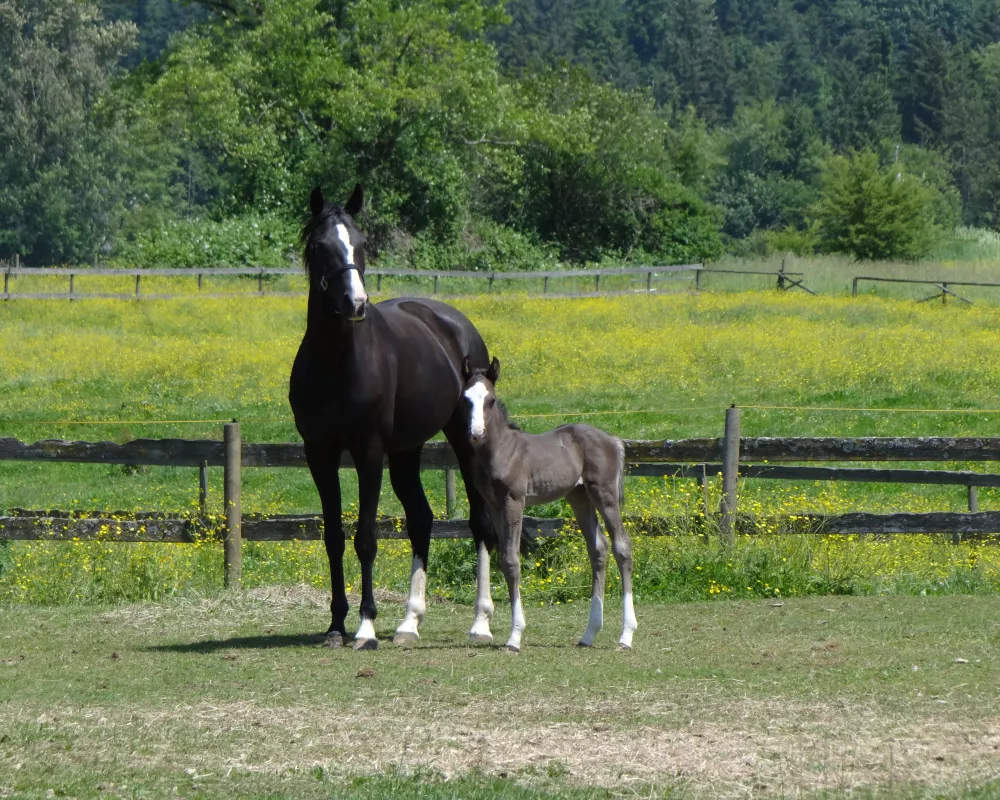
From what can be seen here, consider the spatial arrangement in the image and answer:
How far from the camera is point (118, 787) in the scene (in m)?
6.61

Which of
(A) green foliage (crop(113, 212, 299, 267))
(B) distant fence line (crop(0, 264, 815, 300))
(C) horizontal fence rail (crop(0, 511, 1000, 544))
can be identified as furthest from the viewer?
(A) green foliage (crop(113, 212, 299, 267))

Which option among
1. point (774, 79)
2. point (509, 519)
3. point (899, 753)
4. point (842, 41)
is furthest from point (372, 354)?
point (842, 41)

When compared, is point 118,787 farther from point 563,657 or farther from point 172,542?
point 172,542

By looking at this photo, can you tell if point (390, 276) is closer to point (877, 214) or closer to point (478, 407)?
point (877, 214)

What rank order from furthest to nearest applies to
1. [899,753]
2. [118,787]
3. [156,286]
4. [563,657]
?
1. [156,286]
2. [563,657]
3. [899,753]
4. [118,787]

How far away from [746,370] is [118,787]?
24024 mm

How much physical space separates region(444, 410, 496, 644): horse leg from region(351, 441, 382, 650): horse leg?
717 mm

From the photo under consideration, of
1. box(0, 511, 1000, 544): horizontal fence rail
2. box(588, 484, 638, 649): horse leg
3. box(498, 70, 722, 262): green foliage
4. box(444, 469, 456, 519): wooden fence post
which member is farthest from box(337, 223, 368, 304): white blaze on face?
box(498, 70, 722, 262): green foliage

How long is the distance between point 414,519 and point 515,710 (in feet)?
10.7

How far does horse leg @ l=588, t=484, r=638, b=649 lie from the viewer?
10047 millimetres

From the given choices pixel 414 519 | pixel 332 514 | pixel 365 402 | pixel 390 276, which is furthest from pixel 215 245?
pixel 365 402

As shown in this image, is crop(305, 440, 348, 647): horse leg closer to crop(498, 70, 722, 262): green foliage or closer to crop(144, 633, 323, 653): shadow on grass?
crop(144, 633, 323, 653): shadow on grass

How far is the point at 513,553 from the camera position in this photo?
32.5 ft

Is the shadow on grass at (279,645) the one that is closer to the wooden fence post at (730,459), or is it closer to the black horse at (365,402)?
the black horse at (365,402)
